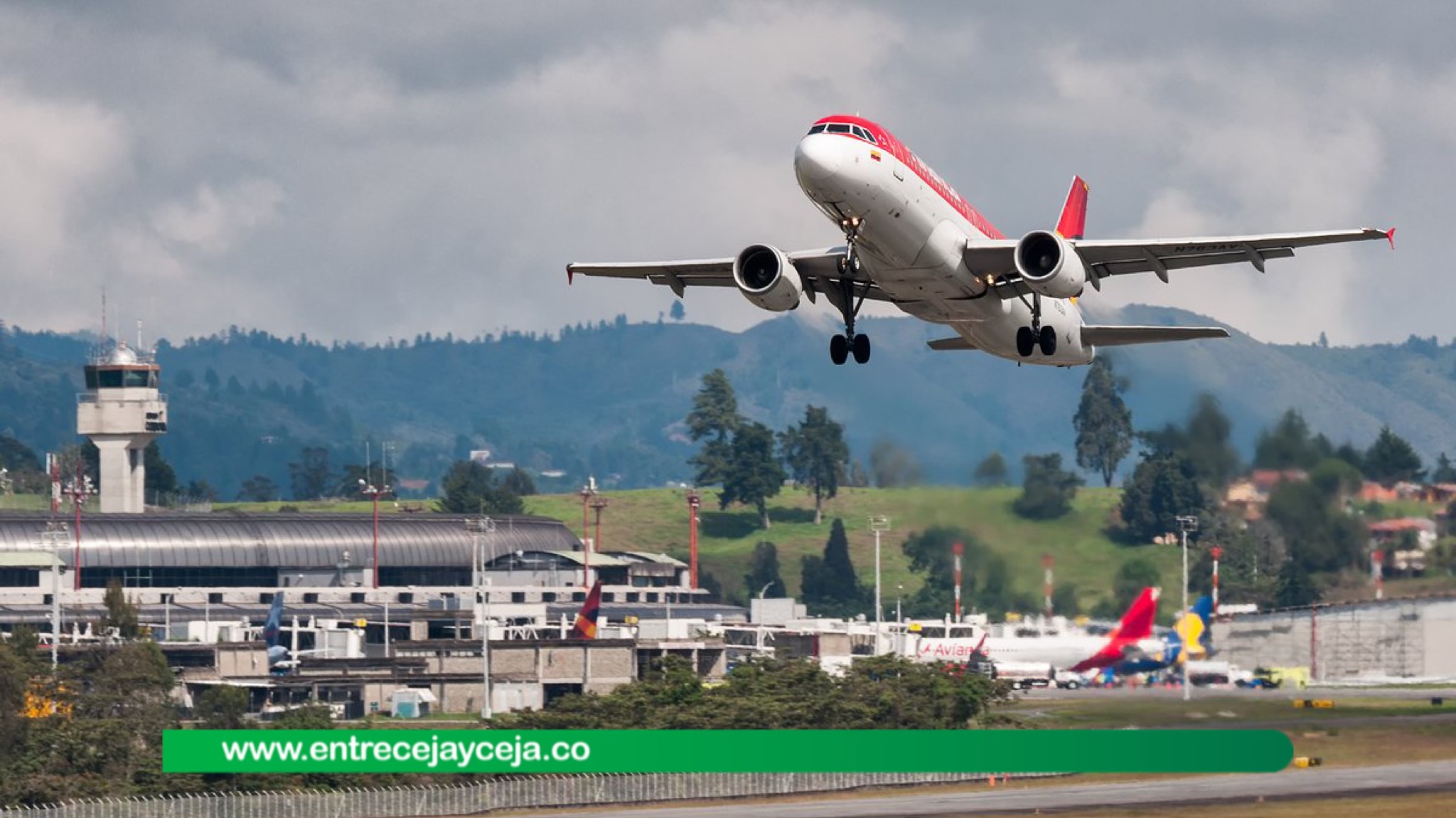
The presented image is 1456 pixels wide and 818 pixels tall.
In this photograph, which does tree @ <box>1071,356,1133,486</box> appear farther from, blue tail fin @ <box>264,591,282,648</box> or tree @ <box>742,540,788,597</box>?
blue tail fin @ <box>264,591,282,648</box>

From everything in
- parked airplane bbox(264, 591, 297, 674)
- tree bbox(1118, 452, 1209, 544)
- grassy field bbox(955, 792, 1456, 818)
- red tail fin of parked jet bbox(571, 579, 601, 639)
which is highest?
tree bbox(1118, 452, 1209, 544)

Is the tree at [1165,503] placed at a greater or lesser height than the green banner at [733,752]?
greater

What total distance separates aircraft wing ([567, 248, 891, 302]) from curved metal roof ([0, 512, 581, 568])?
134590mm

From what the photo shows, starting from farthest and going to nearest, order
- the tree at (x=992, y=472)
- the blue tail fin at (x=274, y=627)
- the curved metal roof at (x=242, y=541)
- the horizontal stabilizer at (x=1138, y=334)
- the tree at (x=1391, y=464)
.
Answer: the curved metal roof at (x=242, y=541), the blue tail fin at (x=274, y=627), the tree at (x=992, y=472), the horizontal stabilizer at (x=1138, y=334), the tree at (x=1391, y=464)

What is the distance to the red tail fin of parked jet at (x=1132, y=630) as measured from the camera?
5353 centimetres

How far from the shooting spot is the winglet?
7406 cm

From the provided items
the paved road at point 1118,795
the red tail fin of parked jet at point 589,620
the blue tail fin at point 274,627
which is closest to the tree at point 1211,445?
the paved road at point 1118,795

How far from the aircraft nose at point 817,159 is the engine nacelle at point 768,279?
4.56 meters

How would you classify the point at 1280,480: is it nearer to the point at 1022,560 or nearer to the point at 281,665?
the point at 1022,560

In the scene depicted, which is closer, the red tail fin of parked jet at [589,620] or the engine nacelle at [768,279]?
the engine nacelle at [768,279]

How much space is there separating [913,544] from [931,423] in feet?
33.7

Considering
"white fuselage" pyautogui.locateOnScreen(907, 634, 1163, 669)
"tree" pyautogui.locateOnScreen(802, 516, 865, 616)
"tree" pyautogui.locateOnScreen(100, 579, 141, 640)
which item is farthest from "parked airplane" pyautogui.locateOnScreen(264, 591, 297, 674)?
"tree" pyautogui.locateOnScreen(802, 516, 865, 616)

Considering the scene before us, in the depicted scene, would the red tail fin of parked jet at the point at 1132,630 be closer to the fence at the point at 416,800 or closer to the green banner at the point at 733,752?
the green banner at the point at 733,752

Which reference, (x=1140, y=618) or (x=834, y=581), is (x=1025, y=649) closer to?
(x=1140, y=618)
